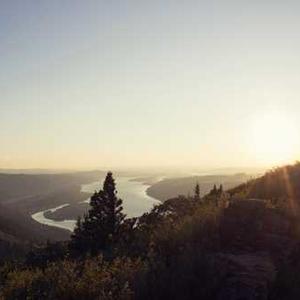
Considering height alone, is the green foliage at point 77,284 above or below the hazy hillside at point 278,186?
below

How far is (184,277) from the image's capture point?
776 centimetres

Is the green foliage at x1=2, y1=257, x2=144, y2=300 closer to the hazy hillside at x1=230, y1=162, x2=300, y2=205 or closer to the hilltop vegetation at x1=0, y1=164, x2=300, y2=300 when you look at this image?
the hilltop vegetation at x1=0, y1=164, x2=300, y2=300

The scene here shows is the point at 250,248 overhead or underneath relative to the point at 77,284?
overhead

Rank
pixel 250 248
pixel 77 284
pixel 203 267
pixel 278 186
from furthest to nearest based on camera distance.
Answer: pixel 278 186 < pixel 250 248 < pixel 203 267 < pixel 77 284

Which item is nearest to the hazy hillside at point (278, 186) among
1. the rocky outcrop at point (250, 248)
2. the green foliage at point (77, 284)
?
the rocky outcrop at point (250, 248)

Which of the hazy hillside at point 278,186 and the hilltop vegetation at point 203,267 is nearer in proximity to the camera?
the hilltop vegetation at point 203,267

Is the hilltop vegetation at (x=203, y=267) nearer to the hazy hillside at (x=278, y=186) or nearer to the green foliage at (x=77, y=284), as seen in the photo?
the green foliage at (x=77, y=284)

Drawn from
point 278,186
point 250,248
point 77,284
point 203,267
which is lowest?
point 77,284

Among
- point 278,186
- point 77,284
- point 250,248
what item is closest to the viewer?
point 77,284

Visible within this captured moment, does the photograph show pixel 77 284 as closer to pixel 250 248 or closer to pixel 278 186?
pixel 250 248

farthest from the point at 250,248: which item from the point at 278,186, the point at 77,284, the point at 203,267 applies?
the point at 278,186

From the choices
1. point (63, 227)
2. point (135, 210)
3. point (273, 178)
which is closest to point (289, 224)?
point (273, 178)

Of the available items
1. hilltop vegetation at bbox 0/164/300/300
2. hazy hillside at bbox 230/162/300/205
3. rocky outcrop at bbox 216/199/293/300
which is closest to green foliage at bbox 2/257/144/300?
hilltop vegetation at bbox 0/164/300/300

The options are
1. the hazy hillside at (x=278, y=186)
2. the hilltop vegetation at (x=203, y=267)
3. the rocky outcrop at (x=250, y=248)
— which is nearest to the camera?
the rocky outcrop at (x=250, y=248)
